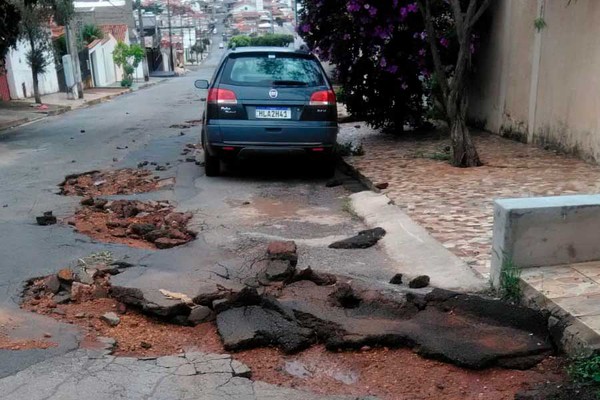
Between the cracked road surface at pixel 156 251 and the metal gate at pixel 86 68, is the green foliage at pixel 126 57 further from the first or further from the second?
the cracked road surface at pixel 156 251

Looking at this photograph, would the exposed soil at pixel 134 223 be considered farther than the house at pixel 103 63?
No

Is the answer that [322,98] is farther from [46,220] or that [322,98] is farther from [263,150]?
[46,220]

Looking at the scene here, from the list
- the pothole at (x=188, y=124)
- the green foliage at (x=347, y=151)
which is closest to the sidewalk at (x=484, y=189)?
the green foliage at (x=347, y=151)

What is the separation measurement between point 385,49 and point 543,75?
2.53 metres

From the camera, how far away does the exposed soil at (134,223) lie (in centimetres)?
553

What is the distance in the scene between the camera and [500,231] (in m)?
4.03

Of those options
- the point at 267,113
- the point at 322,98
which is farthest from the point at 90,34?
the point at 322,98

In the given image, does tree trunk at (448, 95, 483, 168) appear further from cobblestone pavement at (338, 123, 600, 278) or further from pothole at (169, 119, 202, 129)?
pothole at (169, 119, 202, 129)

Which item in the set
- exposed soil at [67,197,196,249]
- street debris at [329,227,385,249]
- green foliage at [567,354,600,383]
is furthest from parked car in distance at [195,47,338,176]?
green foliage at [567,354,600,383]

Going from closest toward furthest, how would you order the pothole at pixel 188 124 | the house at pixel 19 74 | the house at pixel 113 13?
the pothole at pixel 188 124 < the house at pixel 19 74 < the house at pixel 113 13

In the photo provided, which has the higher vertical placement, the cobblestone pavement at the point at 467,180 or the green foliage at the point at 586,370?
the green foliage at the point at 586,370

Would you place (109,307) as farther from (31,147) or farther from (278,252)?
(31,147)

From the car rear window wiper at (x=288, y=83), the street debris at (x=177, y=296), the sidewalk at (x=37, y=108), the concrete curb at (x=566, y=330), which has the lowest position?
the sidewalk at (x=37, y=108)

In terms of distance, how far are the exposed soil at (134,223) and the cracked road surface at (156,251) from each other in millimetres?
145
